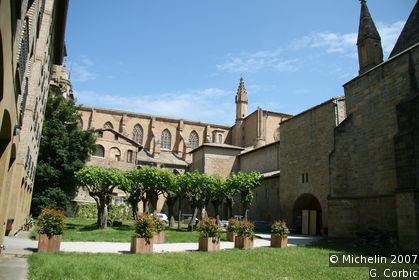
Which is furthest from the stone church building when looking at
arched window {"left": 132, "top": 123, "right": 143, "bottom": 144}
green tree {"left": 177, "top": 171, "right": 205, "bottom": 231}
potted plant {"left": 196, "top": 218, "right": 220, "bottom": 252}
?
arched window {"left": 132, "top": 123, "right": 143, "bottom": 144}

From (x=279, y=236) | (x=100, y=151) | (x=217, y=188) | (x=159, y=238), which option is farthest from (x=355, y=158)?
(x=100, y=151)

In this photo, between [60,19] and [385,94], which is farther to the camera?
[60,19]

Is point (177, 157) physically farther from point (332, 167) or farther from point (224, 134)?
point (332, 167)

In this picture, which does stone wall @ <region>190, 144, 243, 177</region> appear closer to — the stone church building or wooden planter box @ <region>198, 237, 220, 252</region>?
the stone church building

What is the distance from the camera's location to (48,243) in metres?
10.5

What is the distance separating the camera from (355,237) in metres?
16.2

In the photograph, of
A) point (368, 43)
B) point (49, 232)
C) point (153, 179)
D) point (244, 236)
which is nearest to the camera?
point (49, 232)

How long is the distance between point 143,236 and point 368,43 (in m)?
16.6

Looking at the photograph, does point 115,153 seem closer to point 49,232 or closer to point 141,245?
point 49,232

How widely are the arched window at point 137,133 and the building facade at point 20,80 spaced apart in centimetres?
2533

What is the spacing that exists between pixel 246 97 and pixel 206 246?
40.5m

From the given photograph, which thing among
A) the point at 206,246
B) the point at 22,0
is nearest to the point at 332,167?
Answer: the point at 206,246

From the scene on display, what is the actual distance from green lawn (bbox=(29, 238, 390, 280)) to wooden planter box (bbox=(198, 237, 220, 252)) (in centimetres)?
121

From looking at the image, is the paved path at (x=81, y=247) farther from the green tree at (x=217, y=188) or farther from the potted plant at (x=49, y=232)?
the green tree at (x=217, y=188)
